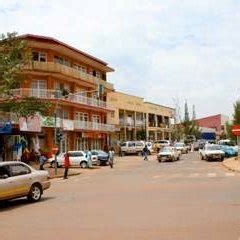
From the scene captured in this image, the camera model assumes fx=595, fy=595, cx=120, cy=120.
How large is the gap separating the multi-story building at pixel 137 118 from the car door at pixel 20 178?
67.6m

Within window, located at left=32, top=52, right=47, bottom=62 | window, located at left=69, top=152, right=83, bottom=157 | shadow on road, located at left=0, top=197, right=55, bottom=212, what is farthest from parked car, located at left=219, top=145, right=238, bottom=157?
shadow on road, located at left=0, top=197, right=55, bottom=212

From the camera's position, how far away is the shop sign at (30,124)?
180 ft

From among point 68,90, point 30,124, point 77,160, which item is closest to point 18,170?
point 77,160

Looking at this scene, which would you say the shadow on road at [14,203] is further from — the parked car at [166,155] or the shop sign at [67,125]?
the shop sign at [67,125]

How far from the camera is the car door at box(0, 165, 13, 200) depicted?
19.0 meters

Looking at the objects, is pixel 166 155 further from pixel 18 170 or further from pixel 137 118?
pixel 137 118

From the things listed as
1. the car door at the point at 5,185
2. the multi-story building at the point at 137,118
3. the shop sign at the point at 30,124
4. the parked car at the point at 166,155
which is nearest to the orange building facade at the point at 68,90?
the shop sign at the point at 30,124

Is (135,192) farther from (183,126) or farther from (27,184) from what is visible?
(183,126)

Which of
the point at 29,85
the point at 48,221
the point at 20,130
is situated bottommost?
the point at 48,221

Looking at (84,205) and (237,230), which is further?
(84,205)

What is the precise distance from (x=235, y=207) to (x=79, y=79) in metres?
55.7

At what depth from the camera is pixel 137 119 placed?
350 feet

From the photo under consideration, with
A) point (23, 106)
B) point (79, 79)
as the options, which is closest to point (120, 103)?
point (79, 79)

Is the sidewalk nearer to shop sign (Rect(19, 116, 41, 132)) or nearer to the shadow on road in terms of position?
shop sign (Rect(19, 116, 41, 132))
